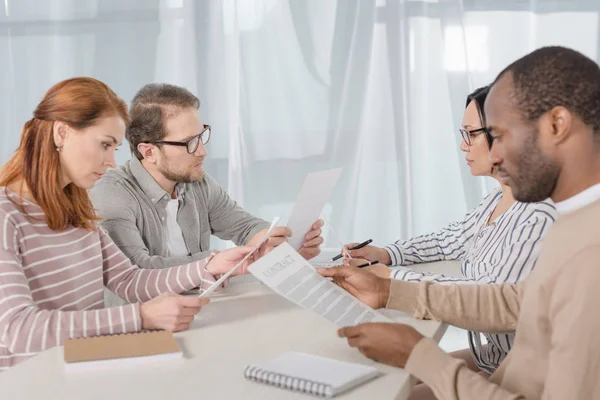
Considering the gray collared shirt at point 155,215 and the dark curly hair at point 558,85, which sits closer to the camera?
the dark curly hair at point 558,85

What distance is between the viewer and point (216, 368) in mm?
1411

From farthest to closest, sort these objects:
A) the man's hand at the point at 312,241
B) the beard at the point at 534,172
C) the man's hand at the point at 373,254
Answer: the man's hand at the point at 373,254 < the man's hand at the point at 312,241 < the beard at the point at 534,172

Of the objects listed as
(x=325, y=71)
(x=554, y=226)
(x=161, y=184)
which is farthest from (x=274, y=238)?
(x=325, y=71)

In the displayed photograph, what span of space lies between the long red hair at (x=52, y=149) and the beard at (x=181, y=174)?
0.62 m

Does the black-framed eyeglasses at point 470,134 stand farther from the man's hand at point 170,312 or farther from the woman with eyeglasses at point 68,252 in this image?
the man's hand at point 170,312

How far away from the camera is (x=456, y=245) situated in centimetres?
240

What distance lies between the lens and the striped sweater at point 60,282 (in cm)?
159

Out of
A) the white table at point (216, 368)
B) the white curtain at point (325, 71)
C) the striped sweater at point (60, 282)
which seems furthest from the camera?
the white curtain at point (325, 71)

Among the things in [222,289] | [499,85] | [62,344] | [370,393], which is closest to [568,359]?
[370,393]

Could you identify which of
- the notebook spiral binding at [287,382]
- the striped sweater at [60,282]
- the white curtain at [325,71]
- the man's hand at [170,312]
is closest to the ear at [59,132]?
the striped sweater at [60,282]

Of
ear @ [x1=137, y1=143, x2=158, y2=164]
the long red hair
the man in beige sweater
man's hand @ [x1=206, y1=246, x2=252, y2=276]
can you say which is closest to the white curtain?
ear @ [x1=137, y1=143, x2=158, y2=164]

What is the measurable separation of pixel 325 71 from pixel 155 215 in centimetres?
156

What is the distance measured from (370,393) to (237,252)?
2.54 ft

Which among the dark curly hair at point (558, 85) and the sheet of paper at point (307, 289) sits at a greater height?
the dark curly hair at point (558, 85)
